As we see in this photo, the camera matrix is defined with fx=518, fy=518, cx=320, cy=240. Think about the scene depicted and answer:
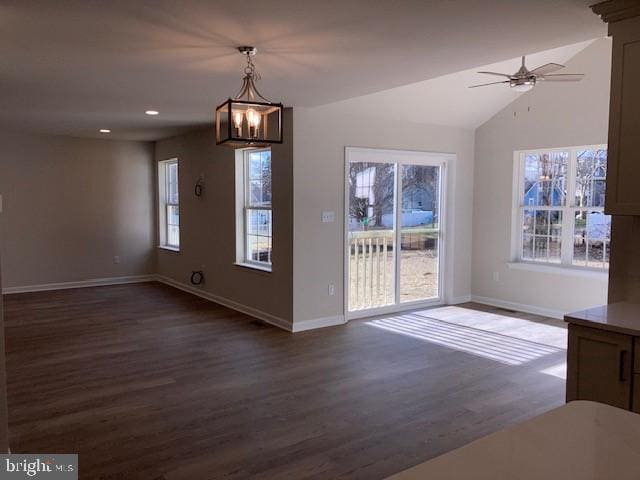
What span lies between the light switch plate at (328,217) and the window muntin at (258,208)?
70 cm

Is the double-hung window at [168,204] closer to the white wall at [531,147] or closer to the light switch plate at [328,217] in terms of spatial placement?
the light switch plate at [328,217]

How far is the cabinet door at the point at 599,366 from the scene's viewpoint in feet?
7.33

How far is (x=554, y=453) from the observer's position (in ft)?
3.48

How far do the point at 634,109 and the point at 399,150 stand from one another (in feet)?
11.9

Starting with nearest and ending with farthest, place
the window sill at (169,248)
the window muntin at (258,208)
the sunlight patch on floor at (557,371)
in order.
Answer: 1. the sunlight patch on floor at (557,371)
2. the window muntin at (258,208)
3. the window sill at (169,248)

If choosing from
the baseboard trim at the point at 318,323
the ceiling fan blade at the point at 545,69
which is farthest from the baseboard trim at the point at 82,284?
the ceiling fan blade at the point at 545,69

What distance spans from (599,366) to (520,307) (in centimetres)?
425

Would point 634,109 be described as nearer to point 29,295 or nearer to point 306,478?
point 306,478

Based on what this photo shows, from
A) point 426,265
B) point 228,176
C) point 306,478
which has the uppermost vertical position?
point 228,176

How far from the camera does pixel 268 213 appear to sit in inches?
238

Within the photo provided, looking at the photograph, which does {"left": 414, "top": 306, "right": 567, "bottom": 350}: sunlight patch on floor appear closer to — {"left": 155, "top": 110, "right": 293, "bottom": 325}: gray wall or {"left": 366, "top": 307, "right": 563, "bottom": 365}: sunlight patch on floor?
{"left": 366, "top": 307, "right": 563, "bottom": 365}: sunlight patch on floor

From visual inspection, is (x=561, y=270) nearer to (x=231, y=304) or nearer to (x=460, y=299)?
(x=460, y=299)

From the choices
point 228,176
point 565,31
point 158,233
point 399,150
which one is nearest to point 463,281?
point 399,150

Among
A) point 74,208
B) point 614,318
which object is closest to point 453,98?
point 614,318
